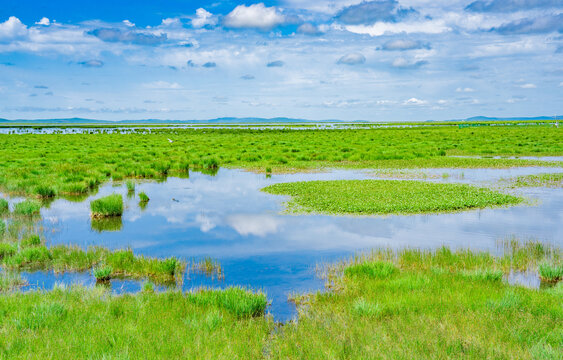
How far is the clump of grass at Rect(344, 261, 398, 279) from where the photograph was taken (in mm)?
9469

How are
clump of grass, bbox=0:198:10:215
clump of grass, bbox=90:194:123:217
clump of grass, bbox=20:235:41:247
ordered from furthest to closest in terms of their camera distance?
clump of grass, bbox=0:198:10:215 → clump of grass, bbox=90:194:123:217 → clump of grass, bbox=20:235:41:247

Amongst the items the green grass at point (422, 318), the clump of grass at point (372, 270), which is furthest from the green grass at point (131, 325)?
the clump of grass at point (372, 270)

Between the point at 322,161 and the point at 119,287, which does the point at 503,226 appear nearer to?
the point at 119,287

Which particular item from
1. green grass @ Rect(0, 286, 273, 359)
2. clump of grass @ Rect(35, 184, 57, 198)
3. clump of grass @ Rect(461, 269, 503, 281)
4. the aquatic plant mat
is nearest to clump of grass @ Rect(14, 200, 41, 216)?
clump of grass @ Rect(35, 184, 57, 198)

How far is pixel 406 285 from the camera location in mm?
8508

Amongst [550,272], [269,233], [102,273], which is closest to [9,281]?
[102,273]

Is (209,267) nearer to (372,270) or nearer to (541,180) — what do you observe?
(372,270)

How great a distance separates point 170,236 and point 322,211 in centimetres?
597

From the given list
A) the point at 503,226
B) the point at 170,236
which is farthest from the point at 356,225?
the point at 170,236

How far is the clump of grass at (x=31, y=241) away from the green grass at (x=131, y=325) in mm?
4689

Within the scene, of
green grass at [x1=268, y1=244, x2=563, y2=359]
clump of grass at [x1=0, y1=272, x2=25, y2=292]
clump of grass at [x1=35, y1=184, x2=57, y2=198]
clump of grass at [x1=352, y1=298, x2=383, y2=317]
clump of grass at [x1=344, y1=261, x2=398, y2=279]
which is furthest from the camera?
clump of grass at [x1=35, y1=184, x2=57, y2=198]

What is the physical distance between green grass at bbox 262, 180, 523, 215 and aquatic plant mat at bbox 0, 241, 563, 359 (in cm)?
754

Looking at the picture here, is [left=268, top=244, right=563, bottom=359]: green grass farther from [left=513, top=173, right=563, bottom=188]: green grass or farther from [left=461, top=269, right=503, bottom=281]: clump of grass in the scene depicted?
[left=513, top=173, right=563, bottom=188]: green grass

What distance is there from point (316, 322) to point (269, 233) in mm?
7435
